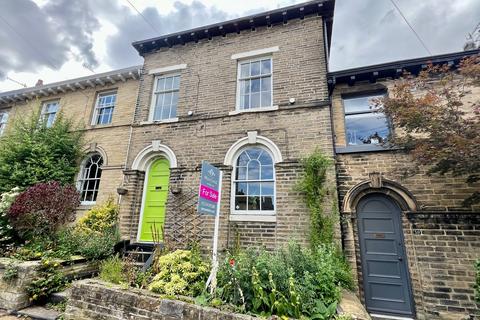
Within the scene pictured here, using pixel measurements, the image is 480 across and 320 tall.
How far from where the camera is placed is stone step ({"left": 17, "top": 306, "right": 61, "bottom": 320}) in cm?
429

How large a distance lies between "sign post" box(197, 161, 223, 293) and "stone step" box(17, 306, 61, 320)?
10.3 ft

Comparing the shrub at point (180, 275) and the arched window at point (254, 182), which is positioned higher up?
the arched window at point (254, 182)

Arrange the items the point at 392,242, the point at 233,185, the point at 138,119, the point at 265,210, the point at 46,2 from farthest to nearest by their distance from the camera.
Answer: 1. the point at 138,119
2. the point at 46,2
3. the point at 233,185
4. the point at 265,210
5. the point at 392,242

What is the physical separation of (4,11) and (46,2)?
4.03ft

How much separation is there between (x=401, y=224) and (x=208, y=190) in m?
4.65

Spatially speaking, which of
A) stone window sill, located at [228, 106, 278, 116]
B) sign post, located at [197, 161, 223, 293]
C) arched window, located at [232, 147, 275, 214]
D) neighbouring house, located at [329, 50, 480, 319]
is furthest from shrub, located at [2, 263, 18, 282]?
neighbouring house, located at [329, 50, 480, 319]

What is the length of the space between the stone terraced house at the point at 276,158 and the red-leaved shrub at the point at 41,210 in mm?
1634

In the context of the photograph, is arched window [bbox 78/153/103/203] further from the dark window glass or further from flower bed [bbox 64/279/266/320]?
the dark window glass

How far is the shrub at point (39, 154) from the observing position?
27.6ft

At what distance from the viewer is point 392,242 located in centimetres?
Result: 537

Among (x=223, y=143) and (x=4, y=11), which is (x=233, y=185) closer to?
(x=223, y=143)

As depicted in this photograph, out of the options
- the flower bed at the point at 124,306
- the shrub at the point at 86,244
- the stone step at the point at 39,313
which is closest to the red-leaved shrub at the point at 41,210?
the shrub at the point at 86,244

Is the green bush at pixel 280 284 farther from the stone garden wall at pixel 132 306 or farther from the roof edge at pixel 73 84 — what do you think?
the roof edge at pixel 73 84

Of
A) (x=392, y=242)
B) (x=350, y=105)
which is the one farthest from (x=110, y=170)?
(x=392, y=242)
